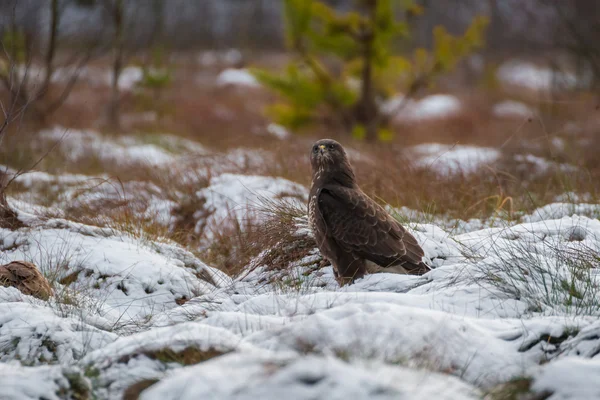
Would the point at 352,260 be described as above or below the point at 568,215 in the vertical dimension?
below

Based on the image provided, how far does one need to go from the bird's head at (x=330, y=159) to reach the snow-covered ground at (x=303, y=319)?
0.61m

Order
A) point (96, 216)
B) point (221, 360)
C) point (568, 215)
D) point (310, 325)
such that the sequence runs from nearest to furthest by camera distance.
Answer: point (221, 360) → point (310, 325) → point (568, 215) → point (96, 216)

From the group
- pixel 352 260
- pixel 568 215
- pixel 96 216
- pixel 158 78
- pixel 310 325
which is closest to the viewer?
pixel 310 325

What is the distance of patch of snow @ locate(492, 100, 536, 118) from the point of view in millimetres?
19027

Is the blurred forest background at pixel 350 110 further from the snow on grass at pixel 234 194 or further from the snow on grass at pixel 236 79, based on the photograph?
the snow on grass at pixel 236 79

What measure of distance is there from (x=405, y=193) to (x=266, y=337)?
3.65 meters

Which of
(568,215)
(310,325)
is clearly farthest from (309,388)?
(568,215)

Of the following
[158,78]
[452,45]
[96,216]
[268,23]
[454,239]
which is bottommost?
[96,216]

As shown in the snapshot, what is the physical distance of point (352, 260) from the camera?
4.65m

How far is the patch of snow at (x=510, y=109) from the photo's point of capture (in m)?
19.0

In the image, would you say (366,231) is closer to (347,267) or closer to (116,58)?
(347,267)

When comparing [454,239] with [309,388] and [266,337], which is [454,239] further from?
[309,388]

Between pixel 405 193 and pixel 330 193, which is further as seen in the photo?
pixel 405 193

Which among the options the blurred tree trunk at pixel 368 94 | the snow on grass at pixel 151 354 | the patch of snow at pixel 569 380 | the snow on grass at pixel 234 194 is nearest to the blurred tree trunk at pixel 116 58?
the blurred tree trunk at pixel 368 94
